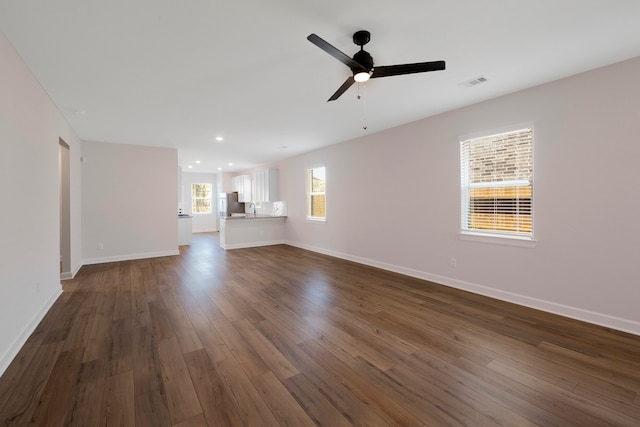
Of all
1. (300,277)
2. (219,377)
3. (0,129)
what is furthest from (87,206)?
(219,377)

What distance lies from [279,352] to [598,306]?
3300mm

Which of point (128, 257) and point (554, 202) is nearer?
point (554, 202)

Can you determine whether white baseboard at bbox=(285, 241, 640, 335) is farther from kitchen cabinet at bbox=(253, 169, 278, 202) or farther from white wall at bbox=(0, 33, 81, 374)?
white wall at bbox=(0, 33, 81, 374)

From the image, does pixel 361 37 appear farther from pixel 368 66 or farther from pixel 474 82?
pixel 474 82

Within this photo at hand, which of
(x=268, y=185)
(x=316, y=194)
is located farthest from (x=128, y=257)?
(x=316, y=194)

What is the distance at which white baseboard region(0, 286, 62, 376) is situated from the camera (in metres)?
2.11

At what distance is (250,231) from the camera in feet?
25.5

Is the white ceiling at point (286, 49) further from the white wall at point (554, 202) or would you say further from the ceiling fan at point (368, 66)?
the white wall at point (554, 202)

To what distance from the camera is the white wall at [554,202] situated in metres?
2.67

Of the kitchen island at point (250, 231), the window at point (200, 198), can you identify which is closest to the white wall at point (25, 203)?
the kitchen island at point (250, 231)

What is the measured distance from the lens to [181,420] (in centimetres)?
159

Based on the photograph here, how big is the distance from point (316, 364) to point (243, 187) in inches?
348

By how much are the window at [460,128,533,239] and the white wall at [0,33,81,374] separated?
496cm

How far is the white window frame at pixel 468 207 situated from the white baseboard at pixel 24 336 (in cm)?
495
